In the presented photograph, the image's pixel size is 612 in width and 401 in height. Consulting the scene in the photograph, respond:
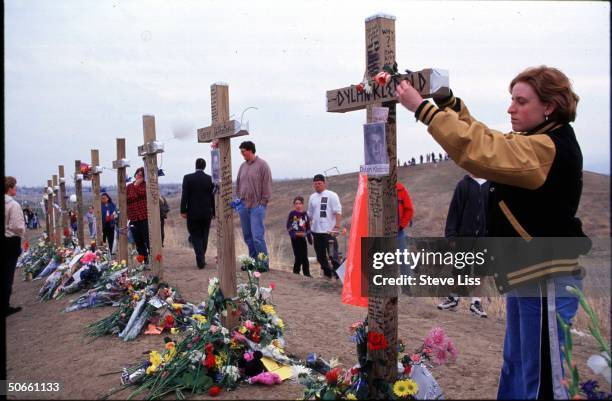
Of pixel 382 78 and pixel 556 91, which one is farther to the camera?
pixel 382 78

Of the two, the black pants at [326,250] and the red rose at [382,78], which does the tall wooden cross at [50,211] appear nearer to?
the black pants at [326,250]

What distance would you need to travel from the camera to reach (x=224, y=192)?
447cm

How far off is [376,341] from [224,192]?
2112 mm

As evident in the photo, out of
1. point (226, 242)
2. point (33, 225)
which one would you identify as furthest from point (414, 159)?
point (226, 242)

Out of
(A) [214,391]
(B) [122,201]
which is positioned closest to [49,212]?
(B) [122,201]

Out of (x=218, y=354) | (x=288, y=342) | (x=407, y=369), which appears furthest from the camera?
(x=288, y=342)

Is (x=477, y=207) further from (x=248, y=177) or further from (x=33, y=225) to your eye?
(x=33, y=225)

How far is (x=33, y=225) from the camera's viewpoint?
33.1m

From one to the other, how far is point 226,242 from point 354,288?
5.18ft

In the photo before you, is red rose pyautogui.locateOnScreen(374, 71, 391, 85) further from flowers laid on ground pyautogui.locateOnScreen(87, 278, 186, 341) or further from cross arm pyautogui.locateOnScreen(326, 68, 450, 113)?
flowers laid on ground pyautogui.locateOnScreen(87, 278, 186, 341)

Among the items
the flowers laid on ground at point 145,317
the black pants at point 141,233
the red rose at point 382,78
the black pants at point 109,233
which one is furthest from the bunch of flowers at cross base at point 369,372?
the black pants at point 109,233

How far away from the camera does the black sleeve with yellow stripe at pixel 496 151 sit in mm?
2023

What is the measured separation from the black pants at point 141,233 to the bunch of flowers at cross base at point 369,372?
Result: 21.1ft

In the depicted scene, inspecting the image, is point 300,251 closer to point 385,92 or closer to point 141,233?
point 141,233
